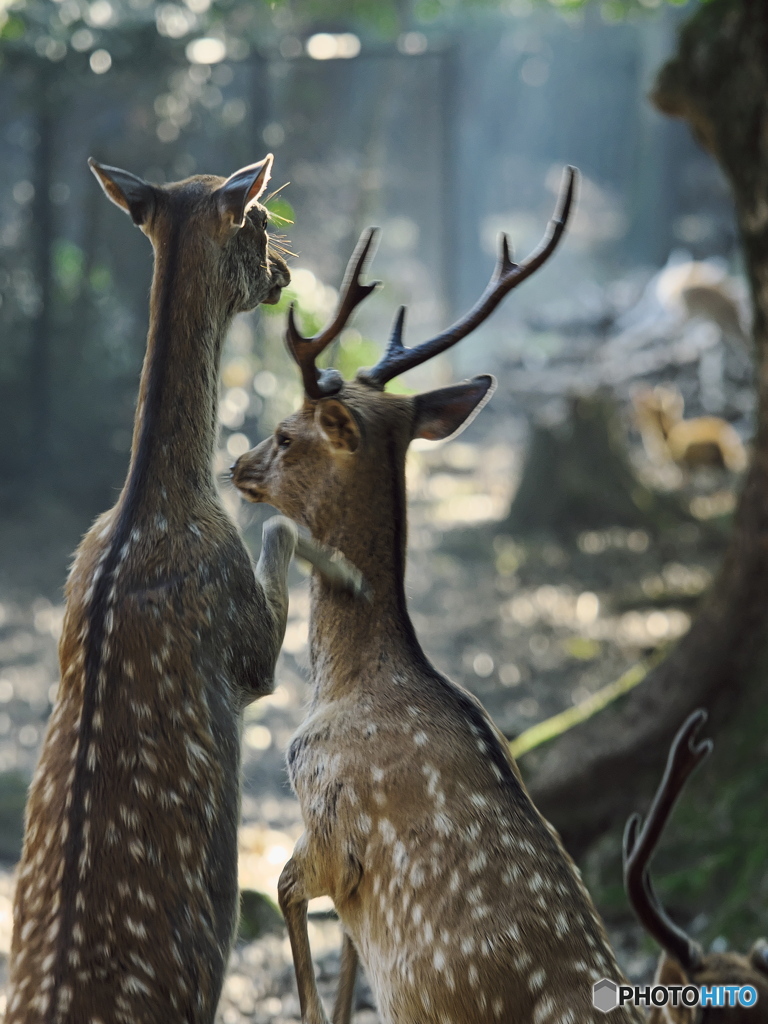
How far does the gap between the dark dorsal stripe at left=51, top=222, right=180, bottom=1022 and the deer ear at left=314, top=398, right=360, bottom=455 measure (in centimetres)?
29

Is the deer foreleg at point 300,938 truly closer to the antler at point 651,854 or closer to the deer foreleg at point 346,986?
the deer foreleg at point 346,986

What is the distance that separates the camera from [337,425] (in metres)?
1.94

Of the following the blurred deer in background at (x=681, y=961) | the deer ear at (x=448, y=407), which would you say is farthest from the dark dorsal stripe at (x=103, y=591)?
the blurred deer in background at (x=681, y=961)

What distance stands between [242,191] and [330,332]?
28cm

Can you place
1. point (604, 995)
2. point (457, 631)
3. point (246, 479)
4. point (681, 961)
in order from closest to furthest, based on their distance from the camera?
point (604, 995), point (246, 479), point (681, 961), point (457, 631)

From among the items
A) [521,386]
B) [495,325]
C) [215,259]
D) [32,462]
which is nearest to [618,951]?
[215,259]

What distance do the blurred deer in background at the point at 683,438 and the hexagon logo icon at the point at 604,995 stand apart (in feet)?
Answer: 27.0

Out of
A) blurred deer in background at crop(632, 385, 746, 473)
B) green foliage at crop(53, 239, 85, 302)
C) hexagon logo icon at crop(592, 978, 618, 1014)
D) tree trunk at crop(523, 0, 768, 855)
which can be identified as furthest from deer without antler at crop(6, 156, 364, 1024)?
blurred deer in background at crop(632, 385, 746, 473)

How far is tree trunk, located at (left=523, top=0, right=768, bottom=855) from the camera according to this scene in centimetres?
372

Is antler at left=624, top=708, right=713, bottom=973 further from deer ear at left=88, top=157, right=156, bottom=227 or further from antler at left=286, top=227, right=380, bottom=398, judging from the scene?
deer ear at left=88, top=157, right=156, bottom=227

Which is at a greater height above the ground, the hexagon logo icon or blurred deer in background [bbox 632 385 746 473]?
blurred deer in background [bbox 632 385 746 473]

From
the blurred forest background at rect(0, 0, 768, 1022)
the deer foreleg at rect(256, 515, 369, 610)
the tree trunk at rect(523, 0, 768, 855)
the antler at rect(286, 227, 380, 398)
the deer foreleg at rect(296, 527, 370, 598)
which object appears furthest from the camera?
the blurred forest background at rect(0, 0, 768, 1022)

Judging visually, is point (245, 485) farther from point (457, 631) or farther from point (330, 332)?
point (457, 631)

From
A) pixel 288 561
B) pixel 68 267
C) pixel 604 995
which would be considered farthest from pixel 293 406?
pixel 604 995
